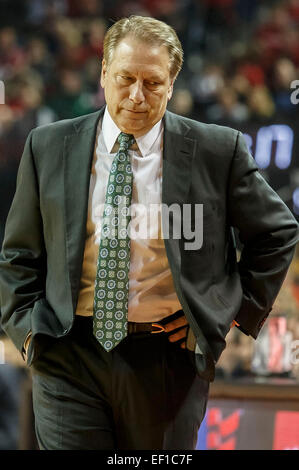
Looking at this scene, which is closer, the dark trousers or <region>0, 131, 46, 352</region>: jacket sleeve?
the dark trousers

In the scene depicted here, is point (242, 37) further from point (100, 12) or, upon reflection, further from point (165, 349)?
point (165, 349)

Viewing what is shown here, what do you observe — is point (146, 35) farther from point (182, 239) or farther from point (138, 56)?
point (182, 239)

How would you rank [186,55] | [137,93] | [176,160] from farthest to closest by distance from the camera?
1. [186,55]
2. [176,160]
3. [137,93]

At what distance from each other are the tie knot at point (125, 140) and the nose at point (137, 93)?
0.13 m

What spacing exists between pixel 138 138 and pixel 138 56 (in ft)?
0.73

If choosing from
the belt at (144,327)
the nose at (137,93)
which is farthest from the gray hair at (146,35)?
the belt at (144,327)

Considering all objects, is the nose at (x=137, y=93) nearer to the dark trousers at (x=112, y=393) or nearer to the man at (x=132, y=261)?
the man at (x=132, y=261)

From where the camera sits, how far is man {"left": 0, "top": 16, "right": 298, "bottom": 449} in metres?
2.15

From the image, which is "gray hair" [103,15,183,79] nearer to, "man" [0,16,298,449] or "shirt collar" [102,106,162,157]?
"man" [0,16,298,449]

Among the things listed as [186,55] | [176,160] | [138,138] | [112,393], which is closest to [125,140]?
[138,138]

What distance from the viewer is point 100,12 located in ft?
A: 23.4

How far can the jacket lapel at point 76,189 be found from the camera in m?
2.17

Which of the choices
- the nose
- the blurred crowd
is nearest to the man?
the nose

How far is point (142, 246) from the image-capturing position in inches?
85.9
